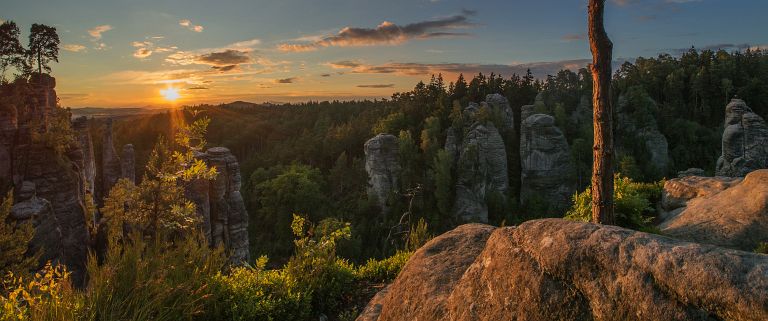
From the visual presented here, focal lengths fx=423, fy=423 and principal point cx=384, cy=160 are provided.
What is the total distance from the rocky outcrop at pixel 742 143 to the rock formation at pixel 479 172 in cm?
2771

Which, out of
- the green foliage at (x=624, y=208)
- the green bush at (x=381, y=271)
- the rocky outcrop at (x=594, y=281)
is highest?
the rocky outcrop at (x=594, y=281)

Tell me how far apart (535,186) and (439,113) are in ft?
77.0

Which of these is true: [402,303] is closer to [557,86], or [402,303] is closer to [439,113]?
[439,113]

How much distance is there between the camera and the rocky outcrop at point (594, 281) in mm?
3221

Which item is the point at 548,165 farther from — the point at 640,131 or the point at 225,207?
the point at 225,207

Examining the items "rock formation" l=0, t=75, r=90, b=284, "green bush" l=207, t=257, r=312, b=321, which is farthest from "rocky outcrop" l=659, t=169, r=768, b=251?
"rock formation" l=0, t=75, r=90, b=284

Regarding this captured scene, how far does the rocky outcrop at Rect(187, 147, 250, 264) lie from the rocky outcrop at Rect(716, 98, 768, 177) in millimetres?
40740

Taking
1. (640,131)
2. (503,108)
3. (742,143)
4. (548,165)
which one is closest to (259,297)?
(742,143)

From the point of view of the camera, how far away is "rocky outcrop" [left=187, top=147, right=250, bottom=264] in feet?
98.4

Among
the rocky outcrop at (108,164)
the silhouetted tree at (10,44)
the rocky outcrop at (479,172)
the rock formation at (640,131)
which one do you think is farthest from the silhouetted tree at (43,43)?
the rock formation at (640,131)

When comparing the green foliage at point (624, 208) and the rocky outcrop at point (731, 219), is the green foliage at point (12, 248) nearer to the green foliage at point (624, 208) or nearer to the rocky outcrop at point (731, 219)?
the green foliage at point (624, 208)

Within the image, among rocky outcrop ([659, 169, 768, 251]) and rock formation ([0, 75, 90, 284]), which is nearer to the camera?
rocky outcrop ([659, 169, 768, 251])

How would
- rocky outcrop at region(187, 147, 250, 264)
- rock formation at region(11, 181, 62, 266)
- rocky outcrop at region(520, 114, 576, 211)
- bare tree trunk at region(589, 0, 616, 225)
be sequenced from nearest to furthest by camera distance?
1. bare tree trunk at region(589, 0, 616, 225)
2. rock formation at region(11, 181, 62, 266)
3. rocky outcrop at region(187, 147, 250, 264)
4. rocky outcrop at region(520, 114, 576, 211)

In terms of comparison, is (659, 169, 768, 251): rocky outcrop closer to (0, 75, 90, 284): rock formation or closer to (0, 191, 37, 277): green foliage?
(0, 191, 37, 277): green foliage
